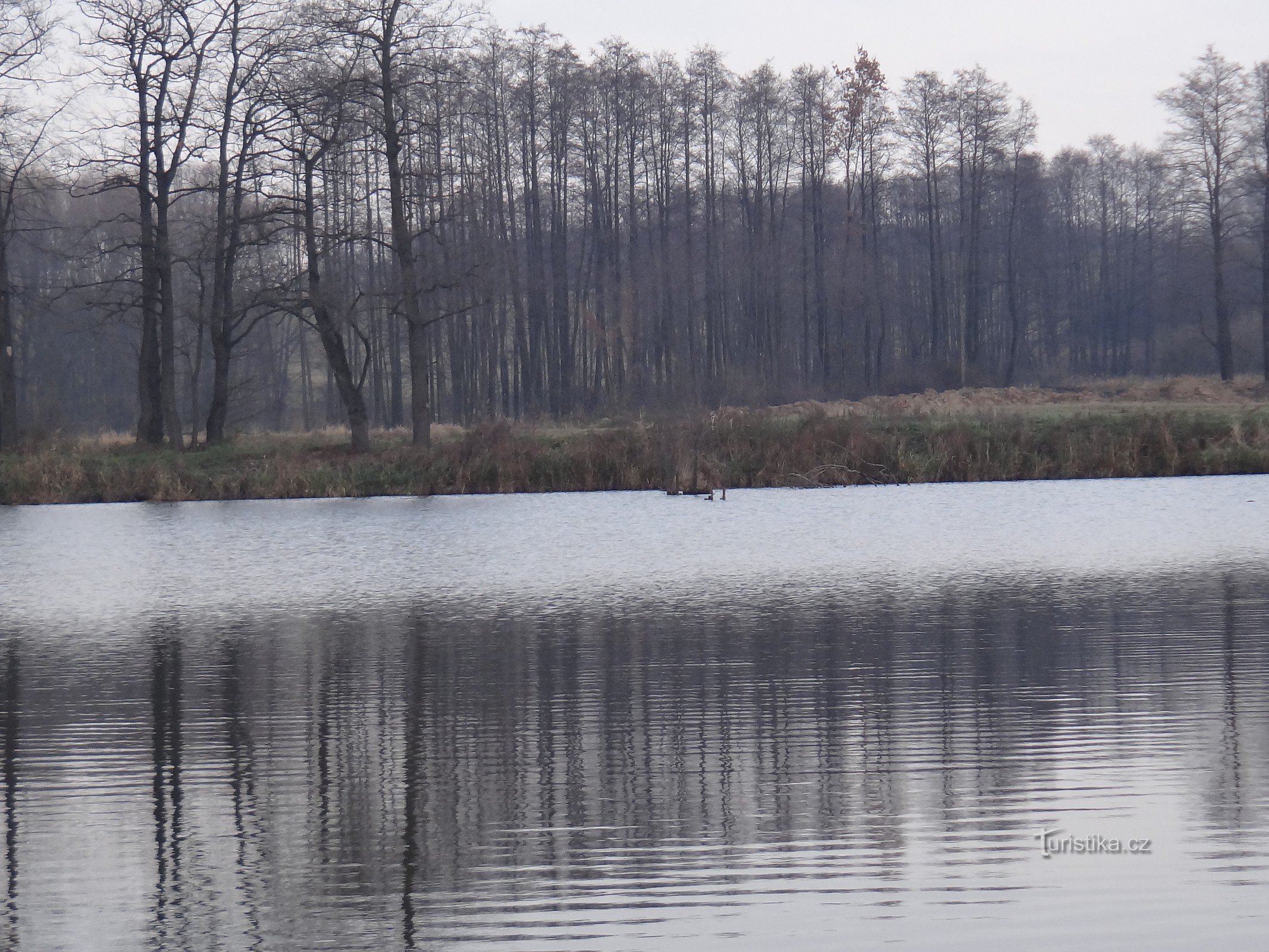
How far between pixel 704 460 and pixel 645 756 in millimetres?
23006

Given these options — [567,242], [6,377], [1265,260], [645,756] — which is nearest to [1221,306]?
[1265,260]

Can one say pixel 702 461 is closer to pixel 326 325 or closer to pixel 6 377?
pixel 326 325

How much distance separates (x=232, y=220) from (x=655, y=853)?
34046 millimetres

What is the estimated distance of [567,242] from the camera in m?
58.7

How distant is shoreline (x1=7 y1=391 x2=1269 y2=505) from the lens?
31969mm

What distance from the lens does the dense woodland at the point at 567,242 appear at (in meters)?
36.5

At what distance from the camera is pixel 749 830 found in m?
6.79

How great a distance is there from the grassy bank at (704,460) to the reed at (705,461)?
0.04 meters

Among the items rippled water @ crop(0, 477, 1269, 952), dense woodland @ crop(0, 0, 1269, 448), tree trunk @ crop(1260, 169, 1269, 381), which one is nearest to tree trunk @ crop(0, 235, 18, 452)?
dense woodland @ crop(0, 0, 1269, 448)

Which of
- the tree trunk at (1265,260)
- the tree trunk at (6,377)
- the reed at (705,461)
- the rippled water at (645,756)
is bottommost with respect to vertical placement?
the rippled water at (645,756)

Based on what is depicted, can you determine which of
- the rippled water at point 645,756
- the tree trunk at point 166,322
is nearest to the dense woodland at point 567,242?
the tree trunk at point 166,322

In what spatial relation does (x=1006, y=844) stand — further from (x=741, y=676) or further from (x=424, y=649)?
(x=424, y=649)

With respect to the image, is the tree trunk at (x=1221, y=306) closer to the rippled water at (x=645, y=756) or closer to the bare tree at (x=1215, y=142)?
the bare tree at (x=1215, y=142)

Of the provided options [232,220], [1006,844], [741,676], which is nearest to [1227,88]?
[232,220]
